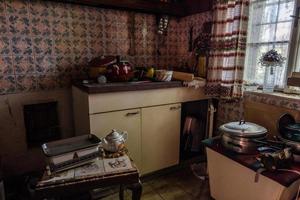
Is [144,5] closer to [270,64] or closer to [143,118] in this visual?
[143,118]

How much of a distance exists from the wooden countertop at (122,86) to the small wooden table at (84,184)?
25.1 inches

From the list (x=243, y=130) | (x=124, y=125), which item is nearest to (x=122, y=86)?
(x=124, y=125)

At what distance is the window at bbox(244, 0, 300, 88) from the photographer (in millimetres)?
1554

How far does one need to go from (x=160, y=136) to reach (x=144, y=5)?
4.33 feet

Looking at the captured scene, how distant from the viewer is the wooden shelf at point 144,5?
1834 millimetres

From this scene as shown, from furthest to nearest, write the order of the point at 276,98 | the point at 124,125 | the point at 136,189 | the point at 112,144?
the point at 124,125
the point at 276,98
the point at 112,144
the point at 136,189

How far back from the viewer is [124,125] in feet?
5.34

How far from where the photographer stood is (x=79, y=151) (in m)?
1.07

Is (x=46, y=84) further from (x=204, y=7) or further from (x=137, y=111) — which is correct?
(x=204, y=7)

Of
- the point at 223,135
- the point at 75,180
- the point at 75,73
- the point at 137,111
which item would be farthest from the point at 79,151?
the point at 75,73

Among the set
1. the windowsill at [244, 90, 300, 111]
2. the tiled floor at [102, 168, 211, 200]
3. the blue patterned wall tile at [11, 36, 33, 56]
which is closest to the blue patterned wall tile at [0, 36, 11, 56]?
the blue patterned wall tile at [11, 36, 33, 56]

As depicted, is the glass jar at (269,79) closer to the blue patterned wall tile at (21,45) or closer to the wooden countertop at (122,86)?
the wooden countertop at (122,86)

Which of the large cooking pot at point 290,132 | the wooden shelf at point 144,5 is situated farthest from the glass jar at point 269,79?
the wooden shelf at point 144,5

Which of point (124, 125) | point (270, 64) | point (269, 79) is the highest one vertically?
point (270, 64)
